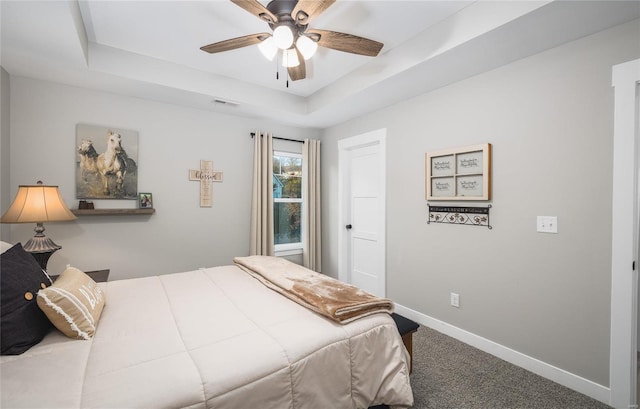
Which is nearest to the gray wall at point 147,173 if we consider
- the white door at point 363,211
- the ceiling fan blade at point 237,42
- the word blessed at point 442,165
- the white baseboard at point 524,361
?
the white door at point 363,211

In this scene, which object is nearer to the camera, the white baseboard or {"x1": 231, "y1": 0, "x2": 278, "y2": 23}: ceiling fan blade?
{"x1": 231, "y1": 0, "x2": 278, "y2": 23}: ceiling fan blade

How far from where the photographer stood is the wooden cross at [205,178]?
352cm

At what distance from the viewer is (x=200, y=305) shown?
1.71 meters

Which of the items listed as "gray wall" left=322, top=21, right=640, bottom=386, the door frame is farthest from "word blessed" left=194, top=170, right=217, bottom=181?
the door frame

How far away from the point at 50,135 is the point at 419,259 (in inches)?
154

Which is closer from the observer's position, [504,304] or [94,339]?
[94,339]

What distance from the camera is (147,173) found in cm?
322

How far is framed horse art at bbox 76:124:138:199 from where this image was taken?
113 inches

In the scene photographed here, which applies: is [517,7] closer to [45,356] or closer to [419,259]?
[419,259]

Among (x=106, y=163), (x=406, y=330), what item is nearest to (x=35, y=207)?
(x=106, y=163)

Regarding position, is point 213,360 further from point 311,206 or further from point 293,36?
point 311,206

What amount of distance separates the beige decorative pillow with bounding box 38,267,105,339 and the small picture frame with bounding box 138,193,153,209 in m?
1.84

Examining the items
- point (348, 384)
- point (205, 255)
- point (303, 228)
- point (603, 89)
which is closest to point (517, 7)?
point (603, 89)

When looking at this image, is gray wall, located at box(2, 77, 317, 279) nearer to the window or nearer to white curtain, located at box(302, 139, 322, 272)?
the window
